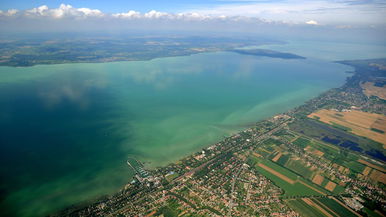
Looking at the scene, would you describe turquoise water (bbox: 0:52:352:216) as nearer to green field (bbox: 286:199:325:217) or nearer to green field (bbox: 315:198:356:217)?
Result: green field (bbox: 286:199:325:217)

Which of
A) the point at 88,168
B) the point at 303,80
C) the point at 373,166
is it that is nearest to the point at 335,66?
the point at 303,80

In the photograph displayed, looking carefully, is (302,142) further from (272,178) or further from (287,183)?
(272,178)

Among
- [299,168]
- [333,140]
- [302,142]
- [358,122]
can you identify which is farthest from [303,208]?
[358,122]

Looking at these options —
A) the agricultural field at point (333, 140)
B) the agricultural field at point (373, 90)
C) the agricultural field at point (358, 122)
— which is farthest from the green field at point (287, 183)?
the agricultural field at point (373, 90)

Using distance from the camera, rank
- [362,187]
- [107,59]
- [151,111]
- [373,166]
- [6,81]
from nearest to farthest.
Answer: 1. [362,187]
2. [373,166]
3. [151,111]
4. [6,81]
5. [107,59]

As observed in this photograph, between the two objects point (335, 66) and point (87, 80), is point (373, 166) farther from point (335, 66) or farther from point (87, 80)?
point (335, 66)

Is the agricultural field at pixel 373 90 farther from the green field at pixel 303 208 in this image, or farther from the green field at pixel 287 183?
the green field at pixel 303 208
